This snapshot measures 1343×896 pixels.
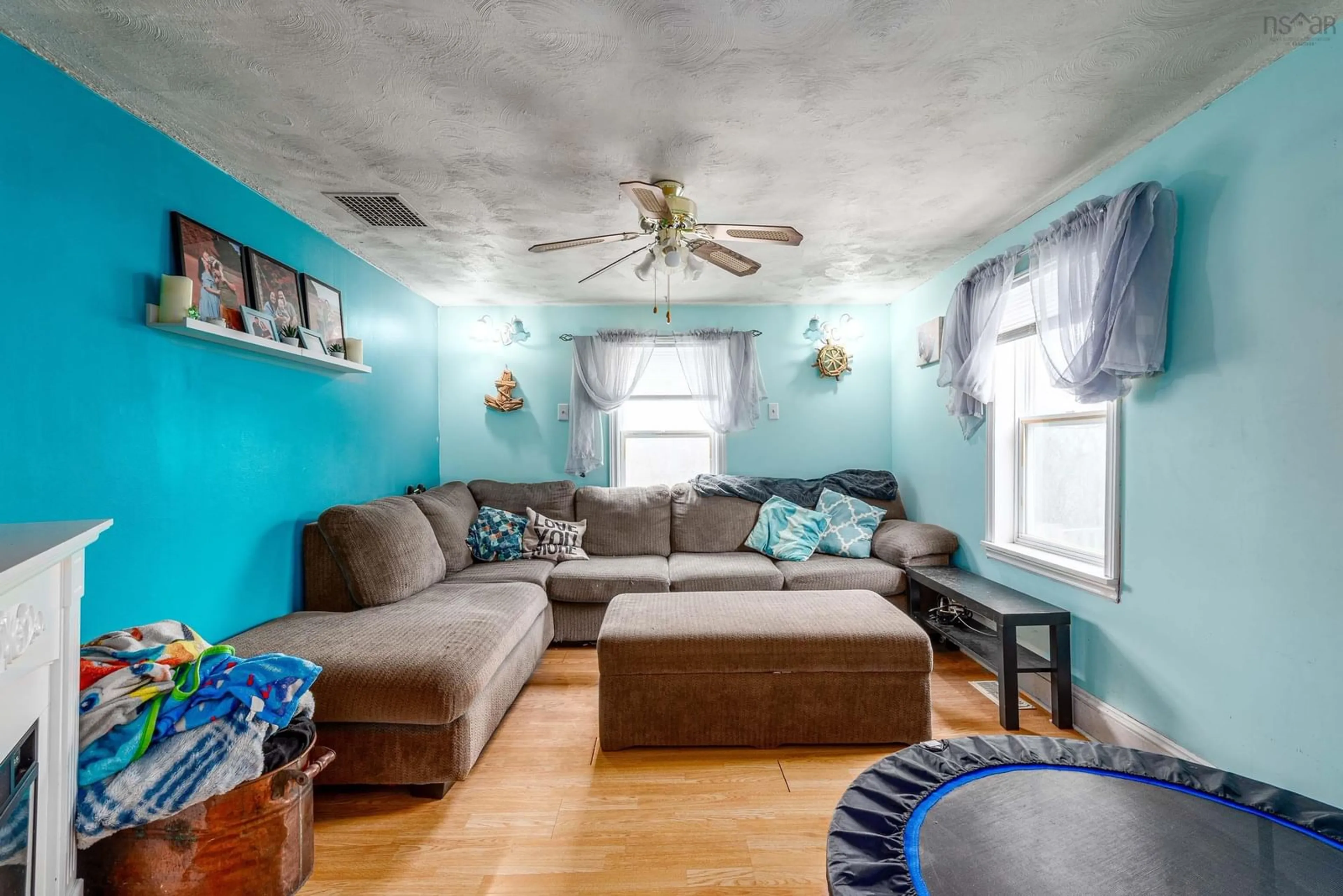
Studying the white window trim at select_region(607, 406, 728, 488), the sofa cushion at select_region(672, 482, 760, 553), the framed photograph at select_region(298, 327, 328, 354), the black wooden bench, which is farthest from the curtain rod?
the black wooden bench

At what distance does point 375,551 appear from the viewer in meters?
2.72

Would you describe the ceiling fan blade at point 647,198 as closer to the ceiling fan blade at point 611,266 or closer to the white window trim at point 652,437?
the ceiling fan blade at point 611,266

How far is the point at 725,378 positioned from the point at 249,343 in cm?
305

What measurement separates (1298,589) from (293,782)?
9.33 feet

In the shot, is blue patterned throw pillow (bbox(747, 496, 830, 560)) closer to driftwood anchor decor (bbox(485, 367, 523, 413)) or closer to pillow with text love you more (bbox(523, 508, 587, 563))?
pillow with text love you more (bbox(523, 508, 587, 563))

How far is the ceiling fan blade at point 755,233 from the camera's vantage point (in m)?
2.31

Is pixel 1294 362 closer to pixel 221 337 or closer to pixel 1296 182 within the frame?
pixel 1296 182

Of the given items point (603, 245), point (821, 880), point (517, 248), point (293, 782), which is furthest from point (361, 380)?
point (821, 880)

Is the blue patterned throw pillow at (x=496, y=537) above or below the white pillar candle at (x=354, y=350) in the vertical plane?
below

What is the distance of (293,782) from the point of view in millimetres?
1546

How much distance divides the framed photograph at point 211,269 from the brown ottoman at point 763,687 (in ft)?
6.41

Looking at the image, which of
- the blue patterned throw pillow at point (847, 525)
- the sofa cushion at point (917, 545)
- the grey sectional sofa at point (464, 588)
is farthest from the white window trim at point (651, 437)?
the sofa cushion at point (917, 545)

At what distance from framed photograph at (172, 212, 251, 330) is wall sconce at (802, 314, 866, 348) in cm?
361

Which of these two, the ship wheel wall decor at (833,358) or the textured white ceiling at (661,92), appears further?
the ship wheel wall decor at (833,358)
